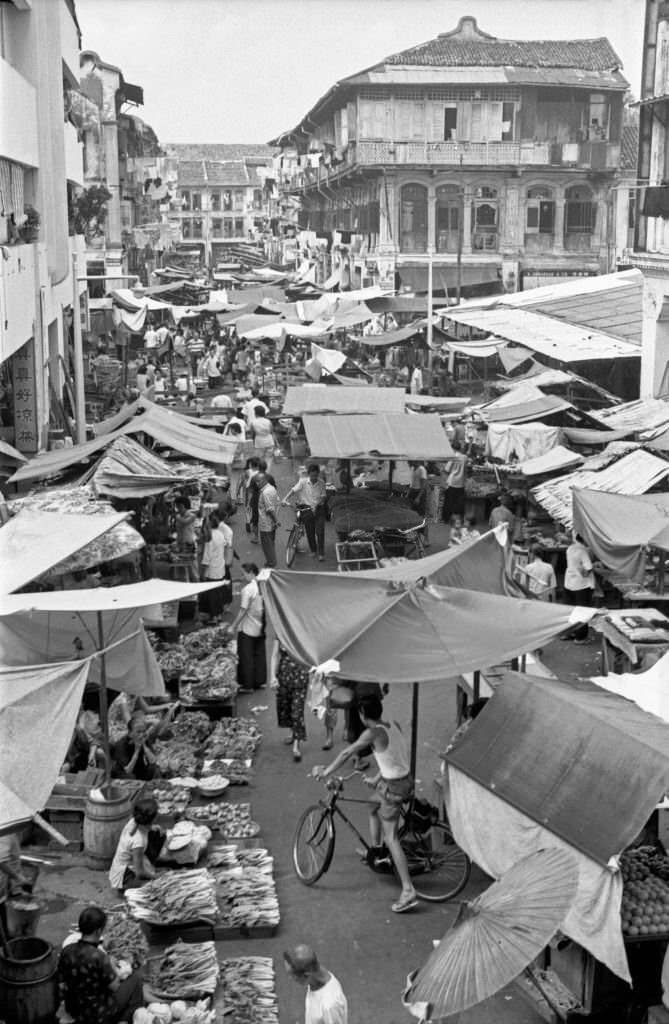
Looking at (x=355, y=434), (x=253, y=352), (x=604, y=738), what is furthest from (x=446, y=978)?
(x=253, y=352)

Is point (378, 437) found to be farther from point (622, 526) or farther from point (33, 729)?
point (33, 729)

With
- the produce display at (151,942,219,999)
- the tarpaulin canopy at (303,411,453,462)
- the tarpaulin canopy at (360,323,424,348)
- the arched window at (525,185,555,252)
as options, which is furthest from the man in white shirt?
the arched window at (525,185,555,252)

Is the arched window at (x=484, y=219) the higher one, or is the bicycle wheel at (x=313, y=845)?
the arched window at (x=484, y=219)

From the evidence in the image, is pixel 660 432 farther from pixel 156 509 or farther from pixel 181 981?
pixel 181 981

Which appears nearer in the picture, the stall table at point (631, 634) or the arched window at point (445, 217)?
the stall table at point (631, 634)

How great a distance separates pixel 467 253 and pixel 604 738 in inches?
1595

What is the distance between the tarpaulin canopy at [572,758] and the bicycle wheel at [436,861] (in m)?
0.99

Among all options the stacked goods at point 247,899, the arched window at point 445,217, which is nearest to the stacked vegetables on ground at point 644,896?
the stacked goods at point 247,899

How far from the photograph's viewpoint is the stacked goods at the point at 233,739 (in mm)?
10695

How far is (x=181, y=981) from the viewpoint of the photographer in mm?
7324

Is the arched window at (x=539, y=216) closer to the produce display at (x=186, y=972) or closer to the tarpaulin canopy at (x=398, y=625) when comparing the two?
the tarpaulin canopy at (x=398, y=625)

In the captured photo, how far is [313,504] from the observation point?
1722cm

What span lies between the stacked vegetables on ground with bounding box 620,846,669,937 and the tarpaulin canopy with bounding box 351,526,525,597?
3.24 metres

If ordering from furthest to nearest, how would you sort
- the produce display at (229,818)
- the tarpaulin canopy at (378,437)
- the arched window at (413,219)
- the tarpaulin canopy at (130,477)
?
1. the arched window at (413,219)
2. the tarpaulin canopy at (378,437)
3. the tarpaulin canopy at (130,477)
4. the produce display at (229,818)
